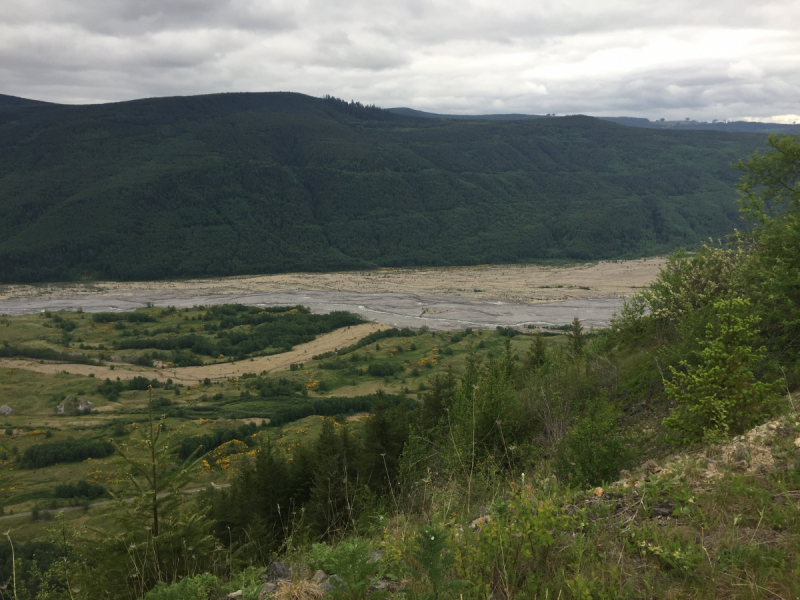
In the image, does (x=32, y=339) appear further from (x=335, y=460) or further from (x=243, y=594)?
(x=243, y=594)

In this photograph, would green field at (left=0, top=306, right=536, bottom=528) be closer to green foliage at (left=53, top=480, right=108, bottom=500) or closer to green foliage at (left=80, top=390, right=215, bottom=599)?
green foliage at (left=53, top=480, right=108, bottom=500)

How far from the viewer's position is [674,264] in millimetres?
19234

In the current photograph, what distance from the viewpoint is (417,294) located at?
328ft

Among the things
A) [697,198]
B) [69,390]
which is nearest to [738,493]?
[69,390]

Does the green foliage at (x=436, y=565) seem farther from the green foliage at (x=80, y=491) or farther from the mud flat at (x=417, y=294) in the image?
the mud flat at (x=417, y=294)

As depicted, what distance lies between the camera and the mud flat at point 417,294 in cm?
8075

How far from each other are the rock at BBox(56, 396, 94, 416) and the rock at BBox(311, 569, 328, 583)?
53914mm

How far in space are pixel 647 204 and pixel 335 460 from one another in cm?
20297

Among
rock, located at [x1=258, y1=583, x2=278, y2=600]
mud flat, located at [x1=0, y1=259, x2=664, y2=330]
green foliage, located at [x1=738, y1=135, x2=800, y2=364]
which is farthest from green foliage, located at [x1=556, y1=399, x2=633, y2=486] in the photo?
mud flat, located at [x1=0, y1=259, x2=664, y2=330]

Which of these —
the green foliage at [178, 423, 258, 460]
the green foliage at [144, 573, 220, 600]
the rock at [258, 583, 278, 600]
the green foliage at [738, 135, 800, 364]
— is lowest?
the green foliage at [178, 423, 258, 460]

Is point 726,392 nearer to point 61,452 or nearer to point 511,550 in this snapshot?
point 511,550

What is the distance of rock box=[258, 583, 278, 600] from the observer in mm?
5088

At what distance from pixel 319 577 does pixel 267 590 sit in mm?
604

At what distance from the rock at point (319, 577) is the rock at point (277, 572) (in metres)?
0.65
